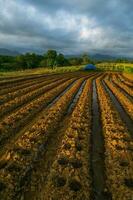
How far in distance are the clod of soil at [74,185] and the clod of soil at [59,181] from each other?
0.72ft

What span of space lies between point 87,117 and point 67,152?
19.8 feet

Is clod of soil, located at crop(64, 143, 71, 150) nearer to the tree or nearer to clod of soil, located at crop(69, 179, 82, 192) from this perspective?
clod of soil, located at crop(69, 179, 82, 192)

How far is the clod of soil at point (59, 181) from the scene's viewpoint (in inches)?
288

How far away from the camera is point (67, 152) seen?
961 centimetres

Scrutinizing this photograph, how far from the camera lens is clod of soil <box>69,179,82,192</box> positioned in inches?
281

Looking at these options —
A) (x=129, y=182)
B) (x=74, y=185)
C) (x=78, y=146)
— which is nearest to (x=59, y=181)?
(x=74, y=185)

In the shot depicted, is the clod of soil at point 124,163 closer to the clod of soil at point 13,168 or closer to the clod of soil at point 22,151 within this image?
the clod of soil at point 22,151

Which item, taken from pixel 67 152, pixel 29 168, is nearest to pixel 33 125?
pixel 67 152

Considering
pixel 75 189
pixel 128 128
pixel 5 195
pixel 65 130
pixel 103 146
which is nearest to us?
pixel 5 195

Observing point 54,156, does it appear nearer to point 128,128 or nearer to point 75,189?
point 75,189

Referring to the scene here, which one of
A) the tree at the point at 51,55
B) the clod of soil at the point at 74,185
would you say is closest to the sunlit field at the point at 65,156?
the clod of soil at the point at 74,185

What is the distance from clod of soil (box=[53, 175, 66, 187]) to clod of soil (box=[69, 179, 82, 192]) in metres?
0.22

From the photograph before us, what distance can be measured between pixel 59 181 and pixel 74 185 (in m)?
0.48

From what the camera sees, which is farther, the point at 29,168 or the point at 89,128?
the point at 89,128
